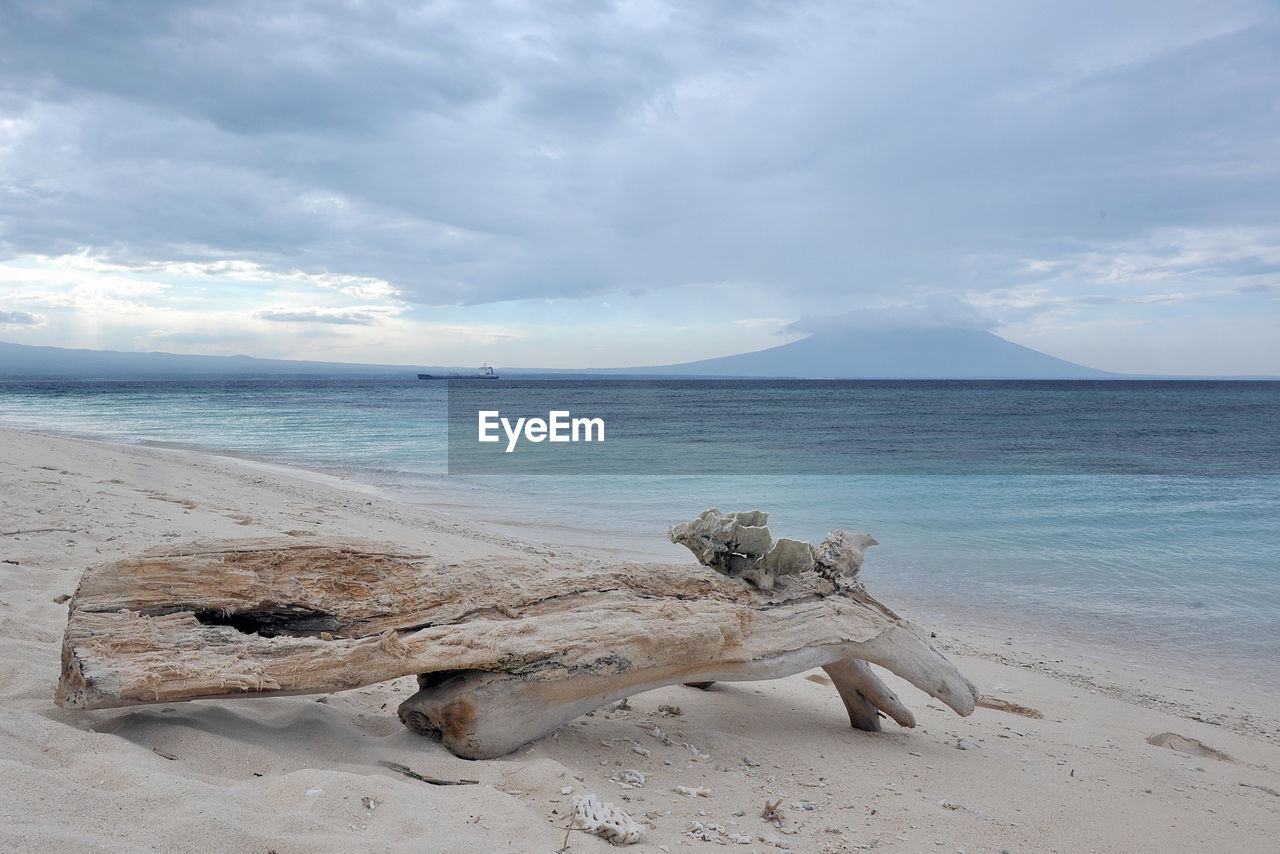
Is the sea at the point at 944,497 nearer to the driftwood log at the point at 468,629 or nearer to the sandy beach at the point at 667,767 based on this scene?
the sandy beach at the point at 667,767

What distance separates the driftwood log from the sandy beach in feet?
0.79

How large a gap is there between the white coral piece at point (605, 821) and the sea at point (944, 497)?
21.0 feet

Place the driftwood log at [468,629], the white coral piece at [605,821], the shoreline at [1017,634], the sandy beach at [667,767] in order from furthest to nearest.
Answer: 1. the shoreline at [1017,634]
2. the driftwood log at [468,629]
3. the white coral piece at [605,821]
4. the sandy beach at [667,767]

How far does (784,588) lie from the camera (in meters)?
4.68

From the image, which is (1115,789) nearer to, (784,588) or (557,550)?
(784,588)

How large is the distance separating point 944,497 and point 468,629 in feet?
53.0

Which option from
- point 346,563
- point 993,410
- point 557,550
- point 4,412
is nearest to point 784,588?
point 346,563
